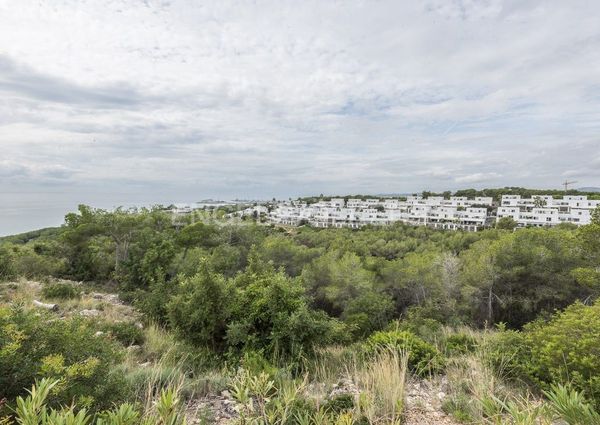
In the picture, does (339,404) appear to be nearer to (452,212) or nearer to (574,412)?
(574,412)

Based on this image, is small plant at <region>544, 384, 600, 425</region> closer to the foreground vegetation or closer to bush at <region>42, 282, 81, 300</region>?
the foreground vegetation

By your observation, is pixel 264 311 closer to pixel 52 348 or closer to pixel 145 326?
pixel 52 348

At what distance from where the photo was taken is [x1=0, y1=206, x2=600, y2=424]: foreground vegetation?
7.05 ft

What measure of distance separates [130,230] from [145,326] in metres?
7.06

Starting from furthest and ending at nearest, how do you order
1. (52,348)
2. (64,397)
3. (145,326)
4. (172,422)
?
(145,326)
(52,348)
(64,397)
(172,422)

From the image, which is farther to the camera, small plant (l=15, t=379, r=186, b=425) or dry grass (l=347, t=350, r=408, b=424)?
dry grass (l=347, t=350, r=408, b=424)

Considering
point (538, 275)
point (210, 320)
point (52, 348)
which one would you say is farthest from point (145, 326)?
point (538, 275)

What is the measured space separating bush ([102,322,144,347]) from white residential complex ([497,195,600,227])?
4975 centimetres

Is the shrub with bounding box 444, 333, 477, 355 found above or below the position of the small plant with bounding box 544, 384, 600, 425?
below

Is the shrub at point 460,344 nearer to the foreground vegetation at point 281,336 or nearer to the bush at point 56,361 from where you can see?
the foreground vegetation at point 281,336

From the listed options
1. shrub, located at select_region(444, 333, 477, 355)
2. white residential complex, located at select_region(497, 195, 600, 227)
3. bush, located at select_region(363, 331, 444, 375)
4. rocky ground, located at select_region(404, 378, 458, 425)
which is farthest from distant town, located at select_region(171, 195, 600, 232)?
rocky ground, located at select_region(404, 378, 458, 425)

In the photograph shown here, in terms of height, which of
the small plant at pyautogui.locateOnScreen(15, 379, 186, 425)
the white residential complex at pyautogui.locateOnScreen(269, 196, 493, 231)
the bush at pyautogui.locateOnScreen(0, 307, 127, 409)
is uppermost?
the small plant at pyautogui.locateOnScreen(15, 379, 186, 425)

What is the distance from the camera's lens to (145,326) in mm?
7496

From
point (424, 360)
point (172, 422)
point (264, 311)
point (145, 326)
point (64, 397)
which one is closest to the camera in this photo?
point (172, 422)
